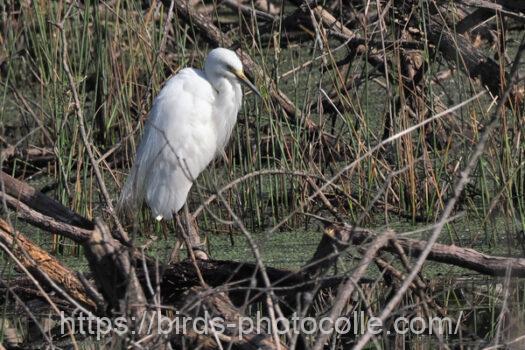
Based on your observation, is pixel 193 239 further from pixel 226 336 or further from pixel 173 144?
pixel 226 336

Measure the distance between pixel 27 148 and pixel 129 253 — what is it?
2.48 m

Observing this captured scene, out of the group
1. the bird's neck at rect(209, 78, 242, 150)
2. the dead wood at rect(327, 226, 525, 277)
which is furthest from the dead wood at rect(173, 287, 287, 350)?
the bird's neck at rect(209, 78, 242, 150)

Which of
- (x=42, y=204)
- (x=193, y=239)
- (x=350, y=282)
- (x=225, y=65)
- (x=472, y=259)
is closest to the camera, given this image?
(x=350, y=282)

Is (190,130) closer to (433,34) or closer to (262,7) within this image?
(433,34)

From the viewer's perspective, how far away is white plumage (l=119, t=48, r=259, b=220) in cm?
349

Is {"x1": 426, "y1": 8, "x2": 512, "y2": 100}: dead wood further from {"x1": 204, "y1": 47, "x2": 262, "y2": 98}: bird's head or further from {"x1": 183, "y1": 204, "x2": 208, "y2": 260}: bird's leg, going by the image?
{"x1": 183, "y1": 204, "x2": 208, "y2": 260}: bird's leg

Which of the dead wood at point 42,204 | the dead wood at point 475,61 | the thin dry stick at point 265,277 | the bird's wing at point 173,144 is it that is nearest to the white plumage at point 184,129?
the bird's wing at point 173,144

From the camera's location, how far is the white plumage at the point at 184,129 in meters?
3.49

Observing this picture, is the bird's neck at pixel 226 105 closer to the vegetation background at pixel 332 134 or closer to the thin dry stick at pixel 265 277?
the vegetation background at pixel 332 134

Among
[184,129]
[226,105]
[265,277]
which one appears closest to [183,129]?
[184,129]

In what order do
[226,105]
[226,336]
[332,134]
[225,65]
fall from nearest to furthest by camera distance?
[226,336] < [225,65] < [226,105] < [332,134]

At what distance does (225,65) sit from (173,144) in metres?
0.37

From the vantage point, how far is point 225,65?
346 cm

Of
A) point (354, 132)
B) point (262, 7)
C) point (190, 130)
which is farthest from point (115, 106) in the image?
point (262, 7)
